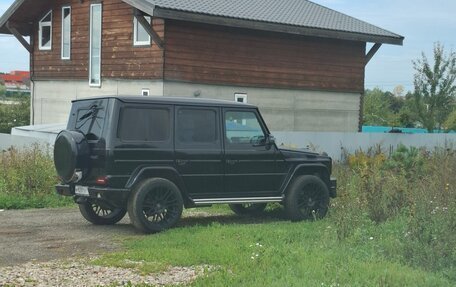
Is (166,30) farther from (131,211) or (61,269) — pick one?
(61,269)

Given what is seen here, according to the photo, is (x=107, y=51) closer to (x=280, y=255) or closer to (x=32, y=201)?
(x=32, y=201)

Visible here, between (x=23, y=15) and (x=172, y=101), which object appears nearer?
(x=172, y=101)

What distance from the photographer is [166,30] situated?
21.7m

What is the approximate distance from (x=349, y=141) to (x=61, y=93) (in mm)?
11093

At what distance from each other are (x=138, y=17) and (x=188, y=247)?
1357cm

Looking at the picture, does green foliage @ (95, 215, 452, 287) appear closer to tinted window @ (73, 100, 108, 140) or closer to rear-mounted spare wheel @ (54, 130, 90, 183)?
rear-mounted spare wheel @ (54, 130, 90, 183)

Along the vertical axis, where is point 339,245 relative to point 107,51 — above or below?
below

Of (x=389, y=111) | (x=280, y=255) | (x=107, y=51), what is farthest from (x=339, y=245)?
(x=389, y=111)

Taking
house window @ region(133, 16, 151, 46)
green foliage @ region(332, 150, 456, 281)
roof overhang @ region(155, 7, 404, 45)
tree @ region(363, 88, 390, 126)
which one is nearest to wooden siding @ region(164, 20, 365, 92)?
roof overhang @ region(155, 7, 404, 45)

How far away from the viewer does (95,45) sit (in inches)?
982

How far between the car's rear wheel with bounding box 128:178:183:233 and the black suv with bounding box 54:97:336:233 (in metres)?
0.01

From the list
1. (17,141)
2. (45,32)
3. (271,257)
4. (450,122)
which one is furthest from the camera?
(450,122)

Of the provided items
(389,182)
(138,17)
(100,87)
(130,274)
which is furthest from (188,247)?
(100,87)

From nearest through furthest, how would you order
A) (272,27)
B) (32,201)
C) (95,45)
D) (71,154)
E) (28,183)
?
(71,154), (32,201), (28,183), (272,27), (95,45)
